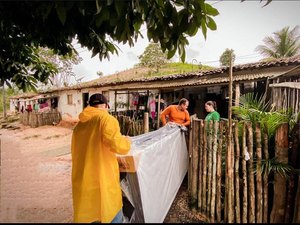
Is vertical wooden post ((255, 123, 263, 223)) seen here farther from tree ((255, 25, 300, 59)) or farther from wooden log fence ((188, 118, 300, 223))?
tree ((255, 25, 300, 59))

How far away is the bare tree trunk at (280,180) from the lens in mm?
2682

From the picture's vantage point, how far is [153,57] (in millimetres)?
27984

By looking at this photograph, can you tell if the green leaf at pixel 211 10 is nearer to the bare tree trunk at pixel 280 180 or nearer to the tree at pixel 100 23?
the tree at pixel 100 23

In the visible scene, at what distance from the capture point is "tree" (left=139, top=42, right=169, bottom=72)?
27359mm

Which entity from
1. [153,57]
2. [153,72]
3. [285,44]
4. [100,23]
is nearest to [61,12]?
[100,23]

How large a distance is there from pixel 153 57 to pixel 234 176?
26.1 metres

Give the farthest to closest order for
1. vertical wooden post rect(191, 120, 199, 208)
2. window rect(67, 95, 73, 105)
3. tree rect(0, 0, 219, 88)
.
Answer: window rect(67, 95, 73, 105), vertical wooden post rect(191, 120, 199, 208), tree rect(0, 0, 219, 88)

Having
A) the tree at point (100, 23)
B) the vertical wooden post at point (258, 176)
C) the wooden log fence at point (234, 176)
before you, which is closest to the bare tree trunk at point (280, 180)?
the wooden log fence at point (234, 176)

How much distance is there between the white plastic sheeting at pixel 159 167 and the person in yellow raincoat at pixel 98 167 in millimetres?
245

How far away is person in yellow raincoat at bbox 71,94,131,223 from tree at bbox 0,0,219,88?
2.53 ft

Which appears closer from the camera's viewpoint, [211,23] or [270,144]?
[211,23]

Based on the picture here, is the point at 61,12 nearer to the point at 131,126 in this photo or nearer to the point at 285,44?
the point at 131,126

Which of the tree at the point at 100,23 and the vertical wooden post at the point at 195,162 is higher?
the tree at the point at 100,23

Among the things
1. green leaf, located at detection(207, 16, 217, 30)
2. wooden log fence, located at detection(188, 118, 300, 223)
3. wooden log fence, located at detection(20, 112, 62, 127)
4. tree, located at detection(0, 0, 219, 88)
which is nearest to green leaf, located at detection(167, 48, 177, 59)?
tree, located at detection(0, 0, 219, 88)
